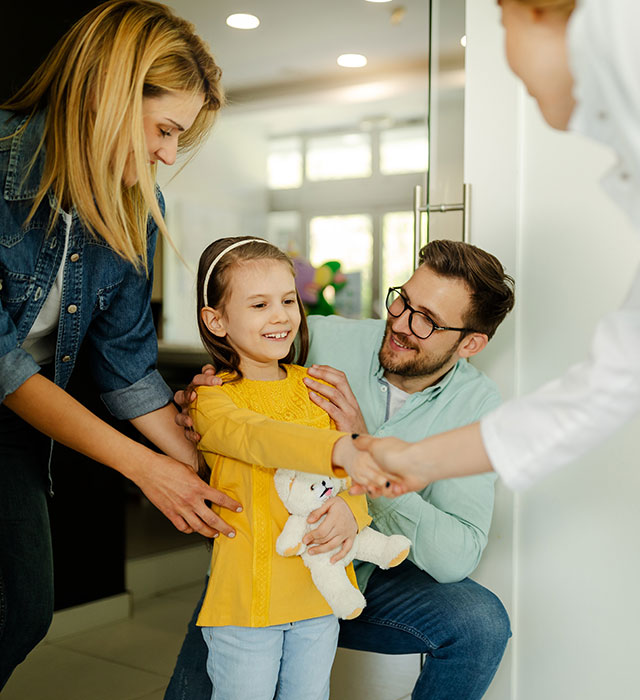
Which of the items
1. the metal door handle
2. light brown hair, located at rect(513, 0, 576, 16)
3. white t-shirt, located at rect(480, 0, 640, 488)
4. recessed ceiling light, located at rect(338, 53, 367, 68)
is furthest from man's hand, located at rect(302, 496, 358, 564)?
recessed ceiling light, located at rect(338, 53, 367, 68)

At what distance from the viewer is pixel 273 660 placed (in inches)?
52.4

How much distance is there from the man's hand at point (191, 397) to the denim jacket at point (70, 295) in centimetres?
9

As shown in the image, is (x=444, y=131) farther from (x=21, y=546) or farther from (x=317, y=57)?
(x=317, y=57)

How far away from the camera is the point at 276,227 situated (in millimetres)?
8023

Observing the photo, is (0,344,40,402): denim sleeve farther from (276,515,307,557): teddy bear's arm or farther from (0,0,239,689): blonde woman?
(276,515,307,557): teddy bear's arm

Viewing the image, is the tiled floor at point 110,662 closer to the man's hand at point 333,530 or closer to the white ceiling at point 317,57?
the man's hand at point 333,530

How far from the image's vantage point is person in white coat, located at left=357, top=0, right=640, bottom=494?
775 mm

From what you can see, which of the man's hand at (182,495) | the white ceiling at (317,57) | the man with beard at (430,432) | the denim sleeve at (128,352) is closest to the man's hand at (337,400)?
the man with beard at (430,432)

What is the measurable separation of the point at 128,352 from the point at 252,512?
0.44m

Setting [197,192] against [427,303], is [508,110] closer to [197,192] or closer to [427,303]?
[427,303]

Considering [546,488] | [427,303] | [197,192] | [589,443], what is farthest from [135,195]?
[197,192]

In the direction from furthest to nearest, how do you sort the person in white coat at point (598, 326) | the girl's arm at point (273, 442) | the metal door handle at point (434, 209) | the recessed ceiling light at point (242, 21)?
the recessed ceiling light at point (242, 21) < the metal door handle at point (434, 209) < the girl's arm at point (273, 442) < the person in white coat at point (598, 326)

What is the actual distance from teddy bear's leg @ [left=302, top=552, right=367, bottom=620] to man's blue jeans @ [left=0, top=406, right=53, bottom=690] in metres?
0.46

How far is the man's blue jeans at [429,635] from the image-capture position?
147 centimetres
